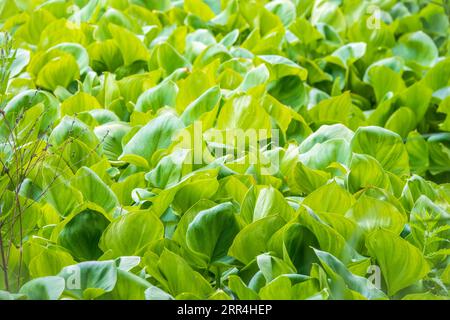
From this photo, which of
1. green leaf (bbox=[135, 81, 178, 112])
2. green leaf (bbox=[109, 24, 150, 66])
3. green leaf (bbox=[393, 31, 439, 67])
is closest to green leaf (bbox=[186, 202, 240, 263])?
green leaf (bbox=[135, 81, 178, 112])

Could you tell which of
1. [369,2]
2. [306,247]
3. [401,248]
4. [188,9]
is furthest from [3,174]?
[369,2]

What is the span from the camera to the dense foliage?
1.88m

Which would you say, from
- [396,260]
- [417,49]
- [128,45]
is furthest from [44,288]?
[417,49]

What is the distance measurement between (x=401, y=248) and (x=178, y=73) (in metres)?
1.40

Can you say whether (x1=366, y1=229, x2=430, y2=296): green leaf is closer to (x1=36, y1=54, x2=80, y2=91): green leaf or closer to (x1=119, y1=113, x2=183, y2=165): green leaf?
(x1=119, y1=113, x2=183, y2=165): green leaf

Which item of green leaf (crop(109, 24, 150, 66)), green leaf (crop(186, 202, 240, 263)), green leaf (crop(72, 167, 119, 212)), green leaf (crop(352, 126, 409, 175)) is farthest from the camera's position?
green leaf (crop(109, 24, 150, 66))

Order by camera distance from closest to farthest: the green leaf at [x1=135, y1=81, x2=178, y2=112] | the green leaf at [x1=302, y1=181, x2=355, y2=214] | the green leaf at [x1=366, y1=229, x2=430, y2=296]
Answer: the green leaf at [x1=366, y1=229, x2=430, y2=296] < the green leaf at [x1=302, y1=181, x2=355, y2=214] < the green leaf at [x1=135, y1=81, x2=178, y2=112]

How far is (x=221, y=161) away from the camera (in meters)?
2.31

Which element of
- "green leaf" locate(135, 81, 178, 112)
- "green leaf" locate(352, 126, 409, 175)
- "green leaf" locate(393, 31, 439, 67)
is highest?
"green leaf" locate(135, 81, 178, 112)

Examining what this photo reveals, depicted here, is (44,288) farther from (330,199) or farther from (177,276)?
(330,199)

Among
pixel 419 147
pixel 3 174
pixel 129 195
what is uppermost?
pixel 3 174

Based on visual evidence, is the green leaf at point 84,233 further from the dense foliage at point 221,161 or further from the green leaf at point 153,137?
the green leaf at point 153,137
